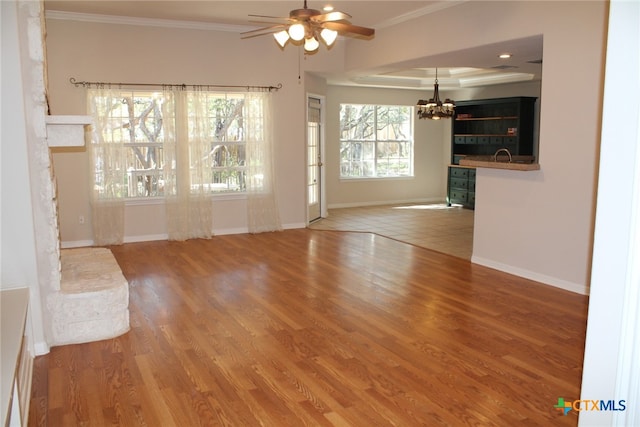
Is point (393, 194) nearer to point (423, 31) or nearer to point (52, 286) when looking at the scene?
point (423, 31)

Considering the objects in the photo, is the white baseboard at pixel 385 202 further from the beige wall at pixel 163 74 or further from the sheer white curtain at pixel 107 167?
the sheer white curtain at pixel 107 167

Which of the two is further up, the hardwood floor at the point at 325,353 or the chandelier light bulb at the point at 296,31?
the chandelier light bulb at the point at 296,31

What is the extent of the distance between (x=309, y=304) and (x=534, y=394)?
2060mm

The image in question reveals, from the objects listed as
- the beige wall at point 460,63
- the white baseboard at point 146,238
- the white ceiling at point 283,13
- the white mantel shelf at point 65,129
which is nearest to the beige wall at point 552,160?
the beige wall at point 460,63

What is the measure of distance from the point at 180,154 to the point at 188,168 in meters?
0.22

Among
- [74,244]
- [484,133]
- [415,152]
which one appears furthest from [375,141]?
[74,244]

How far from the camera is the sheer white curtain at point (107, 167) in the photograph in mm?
6809

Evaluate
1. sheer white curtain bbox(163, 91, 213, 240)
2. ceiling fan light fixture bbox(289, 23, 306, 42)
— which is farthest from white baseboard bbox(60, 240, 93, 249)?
ceiling fan light fixture bbox(289, 23, 306, 42)

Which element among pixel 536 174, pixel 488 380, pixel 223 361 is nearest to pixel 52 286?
pixel 223 361

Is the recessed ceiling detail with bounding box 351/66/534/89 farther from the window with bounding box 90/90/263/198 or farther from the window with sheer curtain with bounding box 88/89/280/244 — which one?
the window with bounding box 90/90/263/198

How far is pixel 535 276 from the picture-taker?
5250mm

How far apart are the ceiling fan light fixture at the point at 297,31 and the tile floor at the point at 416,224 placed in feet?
10.7

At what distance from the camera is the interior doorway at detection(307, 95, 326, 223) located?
8522mm

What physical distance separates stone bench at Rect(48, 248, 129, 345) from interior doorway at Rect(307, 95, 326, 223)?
4.78 m
